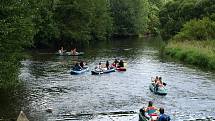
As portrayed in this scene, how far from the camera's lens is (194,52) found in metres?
64.4

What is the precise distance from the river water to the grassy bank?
8.74 feet

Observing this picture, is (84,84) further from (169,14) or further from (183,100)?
(169,14)

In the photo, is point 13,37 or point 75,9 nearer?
point 13,37

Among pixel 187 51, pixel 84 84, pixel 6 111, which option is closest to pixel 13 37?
pixel 6 111

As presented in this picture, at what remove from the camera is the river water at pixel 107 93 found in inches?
1366

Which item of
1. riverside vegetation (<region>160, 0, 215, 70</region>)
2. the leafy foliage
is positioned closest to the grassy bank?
riverside vegetation (<region>160, 0, 215, 70</region>)

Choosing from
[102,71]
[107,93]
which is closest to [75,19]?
[102,71]

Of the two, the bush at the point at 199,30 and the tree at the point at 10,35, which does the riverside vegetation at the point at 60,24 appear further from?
the bush at the point at 199,30

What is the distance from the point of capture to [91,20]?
103m

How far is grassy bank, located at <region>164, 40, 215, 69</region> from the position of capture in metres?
59.4

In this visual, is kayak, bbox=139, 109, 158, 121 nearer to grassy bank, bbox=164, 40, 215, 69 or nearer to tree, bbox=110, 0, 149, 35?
grassy bank, bbox=164, 40, 215, 69

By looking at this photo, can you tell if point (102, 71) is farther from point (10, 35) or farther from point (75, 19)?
point (75, 19)

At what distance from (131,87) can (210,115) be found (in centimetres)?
1268

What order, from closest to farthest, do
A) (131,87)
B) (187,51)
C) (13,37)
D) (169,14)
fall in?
(13,37) < (131,87) < (187,51) < (169,14)
